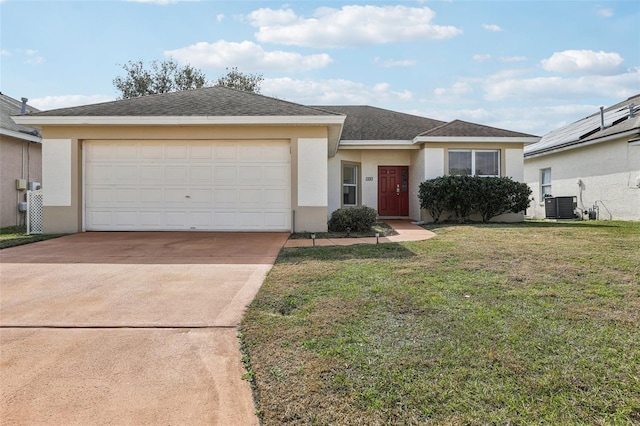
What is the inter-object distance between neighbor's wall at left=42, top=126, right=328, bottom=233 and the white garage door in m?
0.25

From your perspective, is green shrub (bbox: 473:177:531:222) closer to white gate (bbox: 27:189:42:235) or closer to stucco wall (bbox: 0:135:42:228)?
white gate (bbox: 27:189:42:235)

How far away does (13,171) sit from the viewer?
41.9 feet

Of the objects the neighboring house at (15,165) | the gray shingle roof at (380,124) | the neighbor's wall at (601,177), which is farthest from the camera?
the gray shingle roof at (380,124)

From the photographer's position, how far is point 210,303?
4.27m

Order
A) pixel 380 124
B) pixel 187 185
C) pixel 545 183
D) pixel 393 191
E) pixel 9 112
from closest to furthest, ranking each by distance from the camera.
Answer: pixel 187 185
pixel 9 112
pixel 393 191
pixel 380 124
pixel 545 183

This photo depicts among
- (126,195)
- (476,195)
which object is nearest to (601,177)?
(476,195)

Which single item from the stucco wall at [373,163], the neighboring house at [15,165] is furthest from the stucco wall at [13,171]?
the stucco wall at [373,163]

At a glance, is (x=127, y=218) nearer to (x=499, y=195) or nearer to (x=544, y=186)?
(x=499, y=195)

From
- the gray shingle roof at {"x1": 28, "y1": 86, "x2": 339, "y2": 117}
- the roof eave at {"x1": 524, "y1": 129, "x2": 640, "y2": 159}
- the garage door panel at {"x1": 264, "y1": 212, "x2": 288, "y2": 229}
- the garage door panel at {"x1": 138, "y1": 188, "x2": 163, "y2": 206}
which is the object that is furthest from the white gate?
the roof eave at {"x1": 524, "y1": 129, "x2": 640, "y2": 159}

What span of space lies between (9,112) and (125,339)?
15204 mm

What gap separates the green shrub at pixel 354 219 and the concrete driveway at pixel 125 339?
408cm

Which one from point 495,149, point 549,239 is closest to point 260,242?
point 549,239

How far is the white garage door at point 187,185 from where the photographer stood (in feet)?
34.4

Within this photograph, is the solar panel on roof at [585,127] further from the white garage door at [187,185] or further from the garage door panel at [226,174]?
the garage door panel at [226,174]
